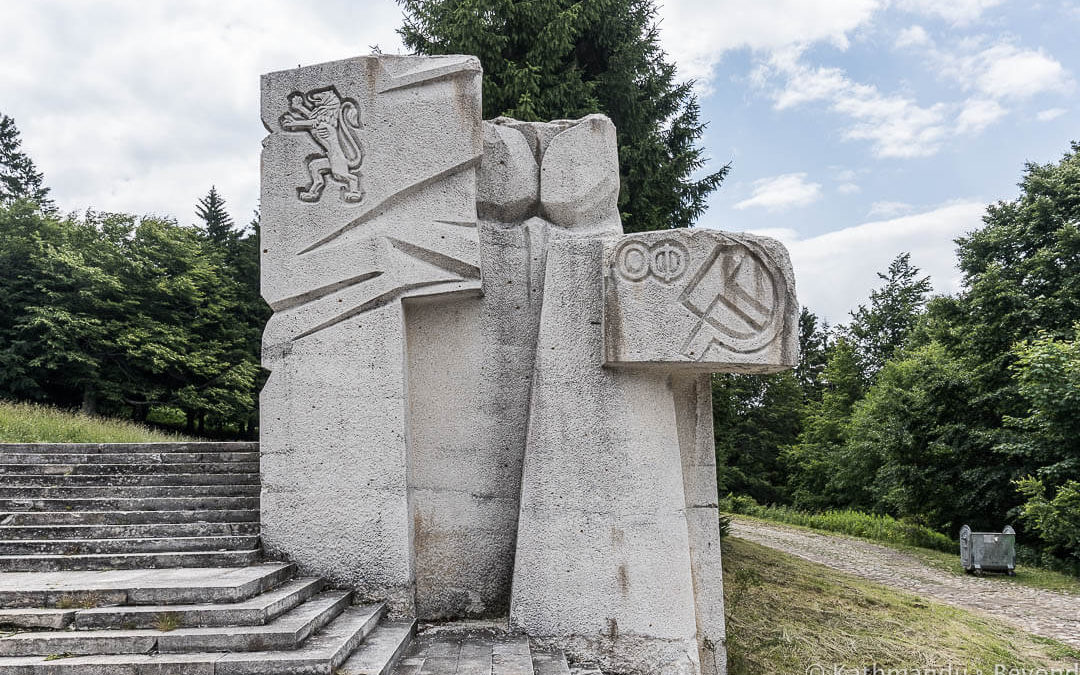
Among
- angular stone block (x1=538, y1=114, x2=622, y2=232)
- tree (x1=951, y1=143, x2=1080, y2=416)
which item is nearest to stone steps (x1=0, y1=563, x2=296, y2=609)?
angular stone block (x1=538, y1=114, x2=622, y2=232)

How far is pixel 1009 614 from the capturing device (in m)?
9.21

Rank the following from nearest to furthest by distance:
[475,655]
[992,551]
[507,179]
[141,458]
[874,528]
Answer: [475,655] < [507,179] < [141,458] < [992,551] < [874,528]

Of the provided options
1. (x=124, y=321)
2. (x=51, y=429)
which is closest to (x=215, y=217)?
(x=124, y=321)

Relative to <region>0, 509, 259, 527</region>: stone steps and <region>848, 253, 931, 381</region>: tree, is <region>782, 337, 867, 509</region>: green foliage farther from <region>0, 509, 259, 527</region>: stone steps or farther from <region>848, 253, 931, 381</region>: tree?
<region>0, 509, 259, 527</region>: stone steps

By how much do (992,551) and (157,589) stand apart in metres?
13.2

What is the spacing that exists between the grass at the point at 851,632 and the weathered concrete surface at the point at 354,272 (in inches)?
128

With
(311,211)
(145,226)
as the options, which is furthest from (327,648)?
(145,226)

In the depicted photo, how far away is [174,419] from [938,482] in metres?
25.9

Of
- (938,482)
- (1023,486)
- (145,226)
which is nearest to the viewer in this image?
(1023,486)

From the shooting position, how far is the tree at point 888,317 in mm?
33656

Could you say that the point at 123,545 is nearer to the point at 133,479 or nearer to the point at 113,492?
the point at 113,492

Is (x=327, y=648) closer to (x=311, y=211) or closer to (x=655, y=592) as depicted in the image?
(x=655, y=592)

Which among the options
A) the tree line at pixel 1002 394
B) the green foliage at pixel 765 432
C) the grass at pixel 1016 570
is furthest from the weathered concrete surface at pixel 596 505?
the green foliage at pixel 765 432

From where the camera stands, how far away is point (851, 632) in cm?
673
